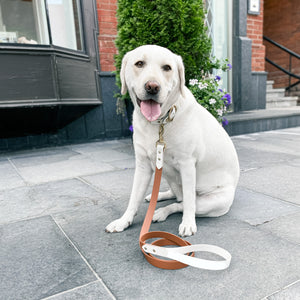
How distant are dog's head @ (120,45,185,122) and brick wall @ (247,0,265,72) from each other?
6.65m

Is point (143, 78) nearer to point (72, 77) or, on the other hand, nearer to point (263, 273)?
point (263, 273)

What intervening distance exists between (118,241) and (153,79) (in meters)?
1.02

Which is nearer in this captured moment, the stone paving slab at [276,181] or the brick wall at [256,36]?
the stone paving slab at [276,181]

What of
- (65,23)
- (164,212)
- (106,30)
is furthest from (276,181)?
(65,23)

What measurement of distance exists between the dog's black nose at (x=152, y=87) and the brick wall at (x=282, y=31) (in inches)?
436

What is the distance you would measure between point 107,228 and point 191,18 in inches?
129

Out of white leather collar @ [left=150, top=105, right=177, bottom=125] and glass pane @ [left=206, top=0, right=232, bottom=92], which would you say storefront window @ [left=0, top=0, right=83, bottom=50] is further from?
white leather collar @ [left=150, top=105, right=177, bottom=125]

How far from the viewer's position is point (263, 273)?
1.35 m

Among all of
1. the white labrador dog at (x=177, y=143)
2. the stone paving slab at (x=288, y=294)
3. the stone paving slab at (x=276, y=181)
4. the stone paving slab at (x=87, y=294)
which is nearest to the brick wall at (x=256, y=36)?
the stone paving slab at (x=276, y=181)

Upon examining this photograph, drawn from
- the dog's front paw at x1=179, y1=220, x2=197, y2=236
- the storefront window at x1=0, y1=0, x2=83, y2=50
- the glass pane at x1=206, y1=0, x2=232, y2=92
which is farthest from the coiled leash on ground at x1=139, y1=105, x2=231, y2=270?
the glass pane at x1=206, y1=0, x2=232, y2=92

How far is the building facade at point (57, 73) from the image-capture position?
4.25 metres

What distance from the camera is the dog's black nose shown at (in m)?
1.52

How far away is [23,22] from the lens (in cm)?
510

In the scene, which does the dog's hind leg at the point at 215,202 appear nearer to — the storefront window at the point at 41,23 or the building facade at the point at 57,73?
the building facade at the point at 57,73
